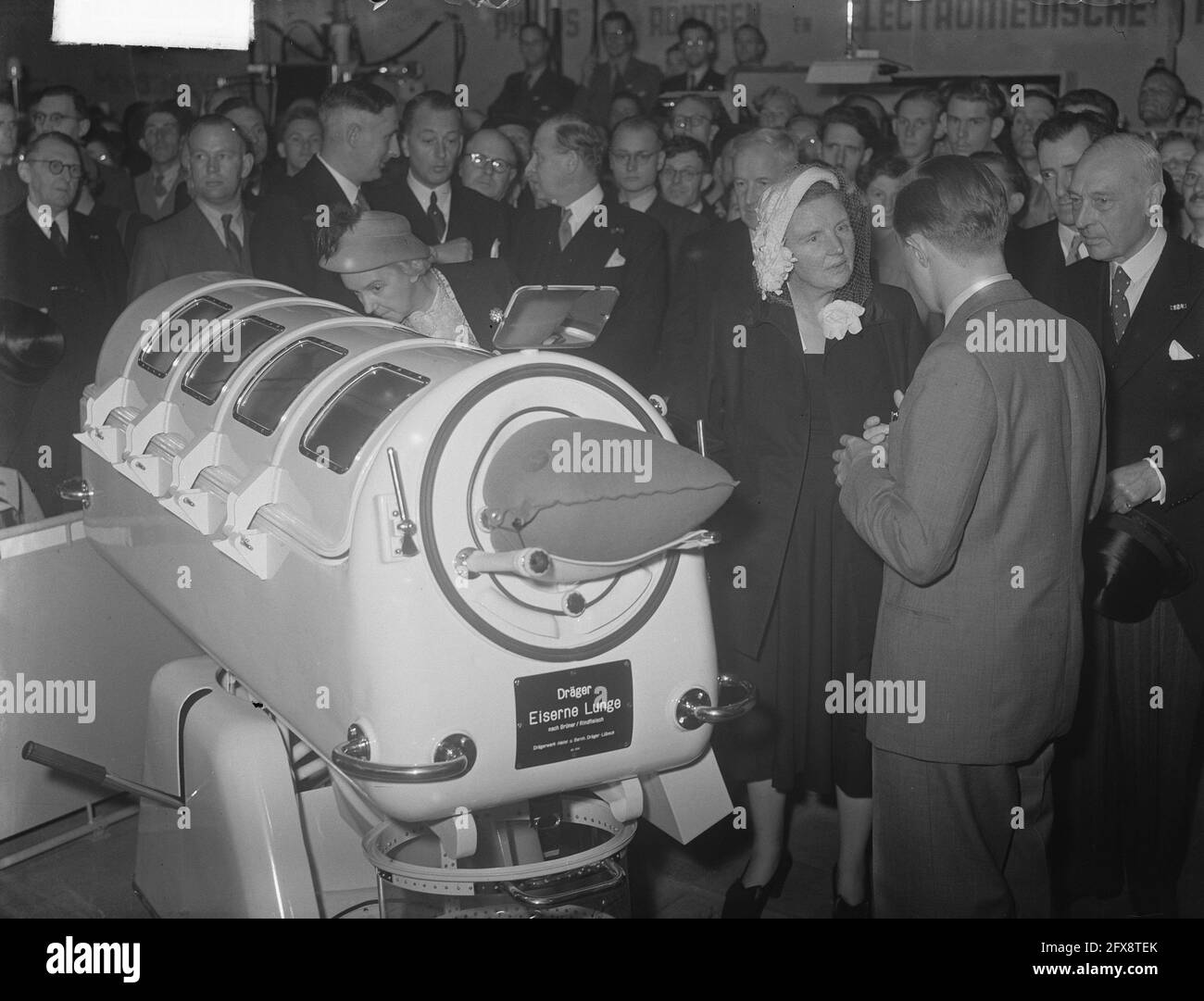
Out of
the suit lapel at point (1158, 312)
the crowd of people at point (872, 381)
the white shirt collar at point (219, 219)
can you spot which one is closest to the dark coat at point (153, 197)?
the crowd of people at point (872, 381)

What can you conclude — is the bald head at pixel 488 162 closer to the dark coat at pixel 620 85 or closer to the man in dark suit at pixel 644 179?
the man in dark suit at pixel 644 179

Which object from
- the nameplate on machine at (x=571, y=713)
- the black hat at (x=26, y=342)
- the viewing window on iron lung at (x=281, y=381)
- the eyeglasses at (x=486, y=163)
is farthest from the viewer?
the eyeglasses at (x=486, y=163)

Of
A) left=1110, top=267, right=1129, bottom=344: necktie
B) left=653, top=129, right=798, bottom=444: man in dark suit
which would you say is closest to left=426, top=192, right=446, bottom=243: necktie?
left=653, top=129, right=798, bottom=444: man in dark suit

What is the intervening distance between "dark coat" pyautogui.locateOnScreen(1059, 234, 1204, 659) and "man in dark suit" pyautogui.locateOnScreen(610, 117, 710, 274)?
1974 mm

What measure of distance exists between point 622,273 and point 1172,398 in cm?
162

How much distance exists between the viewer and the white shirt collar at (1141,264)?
2.86 metres

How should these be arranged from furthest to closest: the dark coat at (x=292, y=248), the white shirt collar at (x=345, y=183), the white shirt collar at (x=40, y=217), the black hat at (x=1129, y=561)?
the white shirt collar at (x=40, y=217)
the white shirt collar at (x=345, y=183)
the dark coat at (x=292, y=248)
the black hat at (x=1129, y=561)

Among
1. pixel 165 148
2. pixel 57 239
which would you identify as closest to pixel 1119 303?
pixel 57 239

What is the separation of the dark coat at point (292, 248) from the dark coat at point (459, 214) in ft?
1.33

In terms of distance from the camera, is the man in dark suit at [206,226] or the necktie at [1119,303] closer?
the necktie at [1119,303]

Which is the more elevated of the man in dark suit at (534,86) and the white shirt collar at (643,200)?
the man in dark suit at (534,86)

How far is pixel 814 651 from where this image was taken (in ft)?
9.43

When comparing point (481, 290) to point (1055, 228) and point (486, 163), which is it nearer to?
point (1055, 228)

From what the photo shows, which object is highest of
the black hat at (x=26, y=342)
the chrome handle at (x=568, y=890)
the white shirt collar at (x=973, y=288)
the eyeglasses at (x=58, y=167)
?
the eyeglasses at (x=58, y=167)
